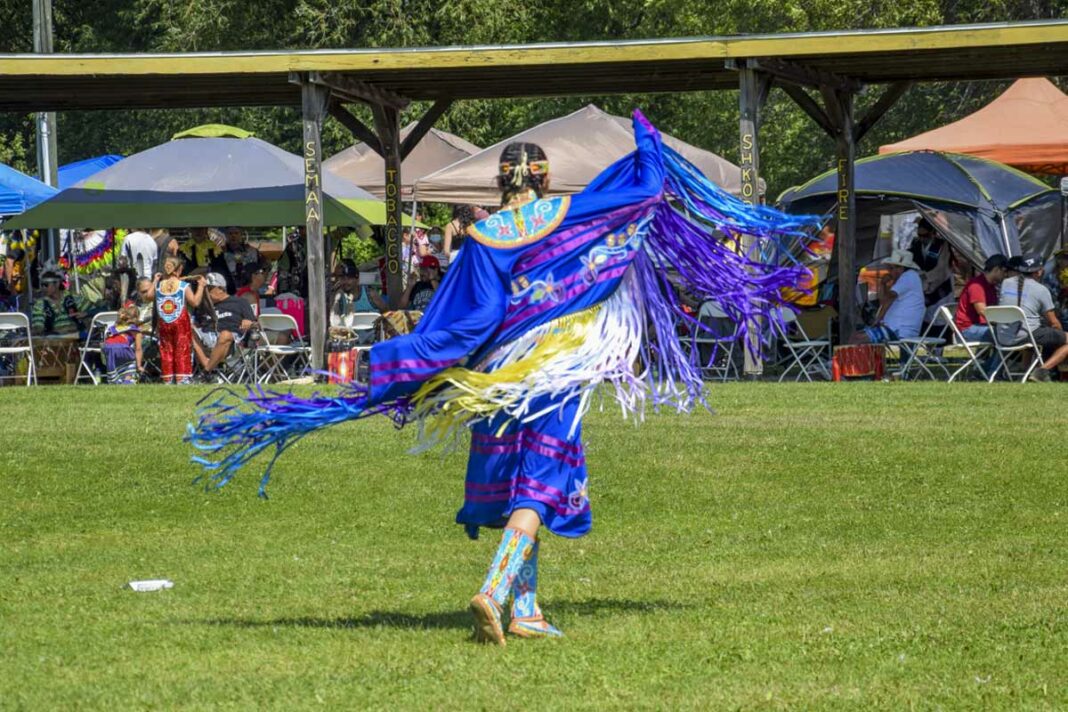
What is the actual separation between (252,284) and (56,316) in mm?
2008

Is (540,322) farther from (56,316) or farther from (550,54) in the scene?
(56,316)

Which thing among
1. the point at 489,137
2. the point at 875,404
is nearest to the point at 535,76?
the point at 875,404

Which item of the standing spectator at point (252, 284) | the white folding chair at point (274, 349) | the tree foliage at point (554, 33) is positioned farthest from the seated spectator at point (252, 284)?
the tree foliage at point (554, 33)

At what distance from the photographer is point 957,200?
20.7 meters

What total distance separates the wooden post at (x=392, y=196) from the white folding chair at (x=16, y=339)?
139 inches

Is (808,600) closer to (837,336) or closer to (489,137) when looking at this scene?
(837,336)

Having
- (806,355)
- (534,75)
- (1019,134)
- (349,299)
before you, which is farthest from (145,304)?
(1019,134)

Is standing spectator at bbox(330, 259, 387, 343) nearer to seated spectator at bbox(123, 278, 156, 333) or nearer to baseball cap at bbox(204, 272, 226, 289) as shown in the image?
baseball cap at bbox(204, 272, 226, 289)

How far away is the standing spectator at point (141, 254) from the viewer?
21.7 m

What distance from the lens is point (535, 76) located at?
667 inches

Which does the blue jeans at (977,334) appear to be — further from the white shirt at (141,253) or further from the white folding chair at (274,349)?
the white shirt at (141,253)

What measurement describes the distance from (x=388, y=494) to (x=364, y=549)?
1.60 meters

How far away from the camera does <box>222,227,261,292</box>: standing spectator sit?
1985 cm

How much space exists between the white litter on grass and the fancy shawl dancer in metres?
Result: 0.94
